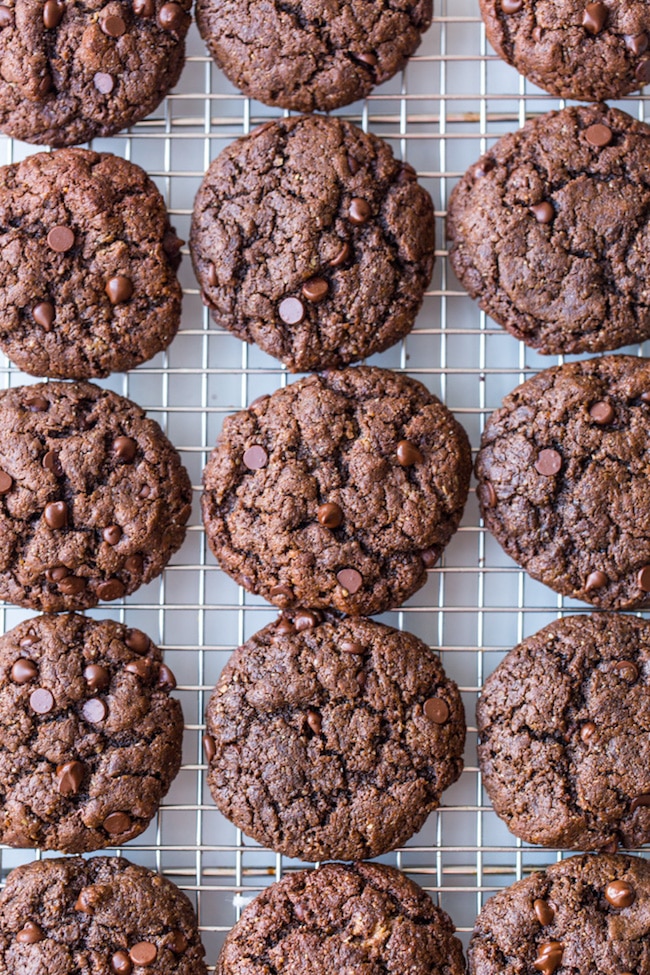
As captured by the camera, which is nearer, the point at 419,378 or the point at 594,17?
the point at 594,17

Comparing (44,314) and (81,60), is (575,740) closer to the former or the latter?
(44,314)

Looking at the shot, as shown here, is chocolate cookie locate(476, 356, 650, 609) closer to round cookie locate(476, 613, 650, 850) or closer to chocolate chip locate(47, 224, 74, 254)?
round cookie locate(476, 613, 650, 850)

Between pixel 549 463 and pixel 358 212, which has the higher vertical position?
pixel 358 212

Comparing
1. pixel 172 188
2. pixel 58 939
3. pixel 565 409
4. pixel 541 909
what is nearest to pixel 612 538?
pixel 565 409

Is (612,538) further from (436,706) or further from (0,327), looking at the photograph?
(0,327)

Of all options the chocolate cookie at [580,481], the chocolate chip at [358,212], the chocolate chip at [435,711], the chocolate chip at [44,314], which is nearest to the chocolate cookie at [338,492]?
the chocolate cookie at [580,481]

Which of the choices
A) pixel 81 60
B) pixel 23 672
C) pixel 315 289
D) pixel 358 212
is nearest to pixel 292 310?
pixel 315 289
